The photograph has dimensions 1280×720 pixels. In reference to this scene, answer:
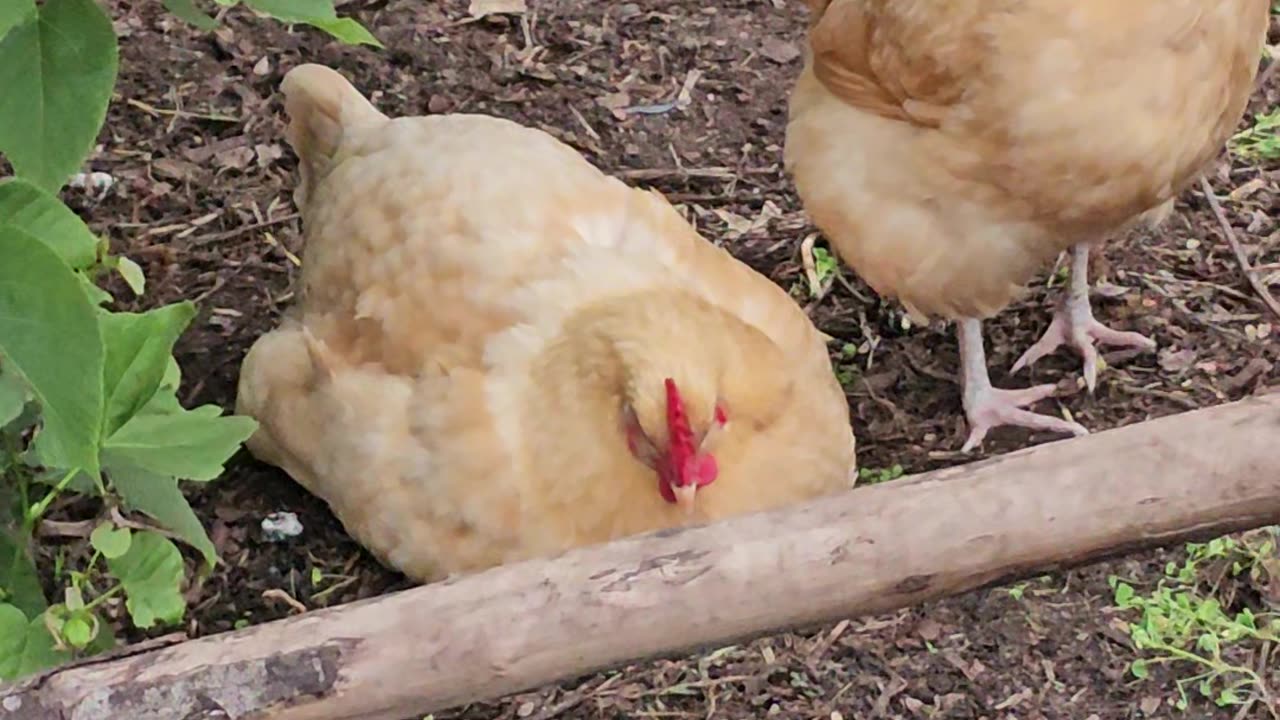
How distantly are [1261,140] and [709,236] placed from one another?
126 centimetres

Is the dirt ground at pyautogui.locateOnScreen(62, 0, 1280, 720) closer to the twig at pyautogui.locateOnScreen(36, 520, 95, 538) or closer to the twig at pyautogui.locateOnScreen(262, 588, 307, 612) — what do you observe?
the twig at pyautogui.locateOnScreen(262, 588, 307, 612)

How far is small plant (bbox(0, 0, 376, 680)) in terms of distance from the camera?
1.33m

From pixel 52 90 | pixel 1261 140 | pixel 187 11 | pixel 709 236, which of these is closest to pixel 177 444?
pixel 52 90

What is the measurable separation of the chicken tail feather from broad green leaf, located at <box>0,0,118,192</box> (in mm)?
1283

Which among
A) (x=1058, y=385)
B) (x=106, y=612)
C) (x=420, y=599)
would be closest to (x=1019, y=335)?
(x=1058, y=385)

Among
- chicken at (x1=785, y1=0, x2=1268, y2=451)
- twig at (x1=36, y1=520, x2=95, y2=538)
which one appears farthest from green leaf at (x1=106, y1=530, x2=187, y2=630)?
chicken at (x1=785, y1=0, x2=1268, y2=451)

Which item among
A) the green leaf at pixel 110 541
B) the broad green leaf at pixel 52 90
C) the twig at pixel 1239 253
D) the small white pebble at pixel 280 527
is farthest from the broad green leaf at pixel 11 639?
the twig at pixel 1239 253

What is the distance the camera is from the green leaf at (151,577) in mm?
1663

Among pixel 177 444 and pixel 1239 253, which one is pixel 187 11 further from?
pixel 1239 253

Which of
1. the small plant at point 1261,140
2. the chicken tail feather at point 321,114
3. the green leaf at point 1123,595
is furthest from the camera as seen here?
the small plant at point 1261,140

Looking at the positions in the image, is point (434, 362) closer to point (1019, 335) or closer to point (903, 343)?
point (903, 343)

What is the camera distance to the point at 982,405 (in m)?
2.91

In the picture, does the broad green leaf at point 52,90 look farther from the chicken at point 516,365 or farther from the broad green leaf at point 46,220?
the chicken at point 516,365

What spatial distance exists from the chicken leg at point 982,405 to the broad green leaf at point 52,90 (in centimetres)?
176
